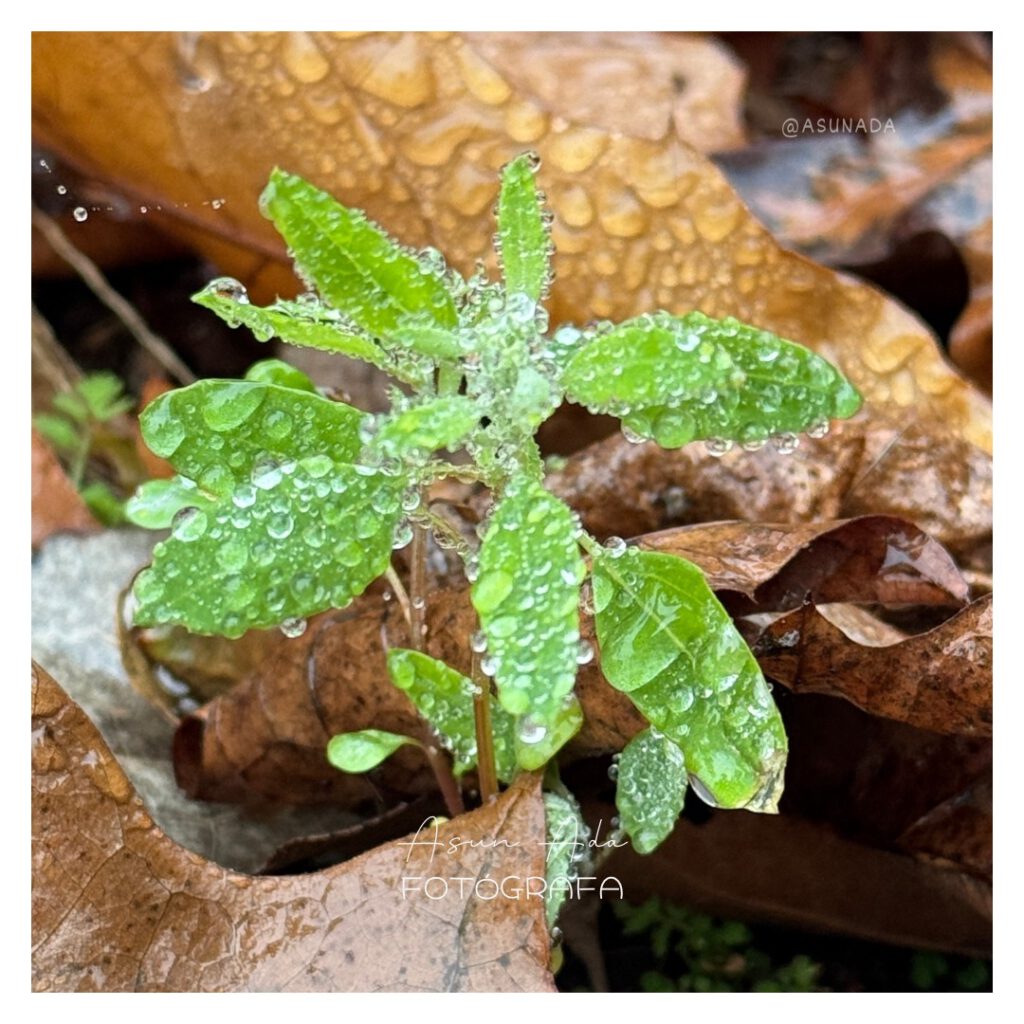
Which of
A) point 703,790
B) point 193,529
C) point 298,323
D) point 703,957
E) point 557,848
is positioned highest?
point 298,323

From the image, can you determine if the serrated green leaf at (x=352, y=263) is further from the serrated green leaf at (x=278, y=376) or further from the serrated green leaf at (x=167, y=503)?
the serrated green leaf at (x=167, y=503)

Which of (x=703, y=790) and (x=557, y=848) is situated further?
(x=557, y=848)

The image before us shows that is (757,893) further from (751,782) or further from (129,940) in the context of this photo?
(129,940)

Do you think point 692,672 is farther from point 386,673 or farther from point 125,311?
point 125,311

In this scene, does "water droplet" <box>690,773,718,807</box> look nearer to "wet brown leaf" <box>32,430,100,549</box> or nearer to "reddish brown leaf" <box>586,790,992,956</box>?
"reddish brown leaf" <box>586,790,992,956</box>

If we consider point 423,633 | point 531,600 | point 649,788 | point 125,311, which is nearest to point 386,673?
point 423,633
